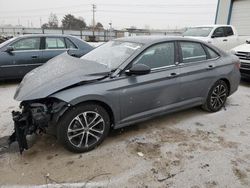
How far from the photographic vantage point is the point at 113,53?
3682 millimetres

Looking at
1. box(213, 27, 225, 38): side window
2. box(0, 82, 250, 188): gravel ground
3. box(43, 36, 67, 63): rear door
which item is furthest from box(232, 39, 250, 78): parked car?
box(43, 36, 67, 63): rear door

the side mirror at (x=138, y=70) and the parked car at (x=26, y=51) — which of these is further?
the parked car at (x=26, y=51)

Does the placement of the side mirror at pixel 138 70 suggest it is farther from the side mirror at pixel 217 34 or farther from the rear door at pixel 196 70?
the side mirror at pixel 217 34

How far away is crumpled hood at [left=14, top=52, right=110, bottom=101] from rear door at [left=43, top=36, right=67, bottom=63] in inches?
130

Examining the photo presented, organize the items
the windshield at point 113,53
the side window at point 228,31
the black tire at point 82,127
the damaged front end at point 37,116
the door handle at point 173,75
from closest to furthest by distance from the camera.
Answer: the damaged front end at point 37,116 < the black tire at point 82,127 < the windshield at point 113,53 < the door handle at point 173,75 < the side window at point 228,31

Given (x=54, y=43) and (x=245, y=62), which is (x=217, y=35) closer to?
(x=245, y=62)

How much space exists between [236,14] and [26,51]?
39.6ft

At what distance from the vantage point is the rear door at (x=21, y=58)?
20.1 feet

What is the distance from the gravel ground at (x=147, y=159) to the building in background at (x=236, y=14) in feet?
35.7

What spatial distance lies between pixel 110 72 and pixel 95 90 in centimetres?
38

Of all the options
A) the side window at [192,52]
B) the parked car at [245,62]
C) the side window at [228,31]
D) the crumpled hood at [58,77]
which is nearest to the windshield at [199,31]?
the side window at [228,31]

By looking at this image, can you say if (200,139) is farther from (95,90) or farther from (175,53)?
(95,90)

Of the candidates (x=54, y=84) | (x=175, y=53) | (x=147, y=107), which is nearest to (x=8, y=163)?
(x=54, y=84)

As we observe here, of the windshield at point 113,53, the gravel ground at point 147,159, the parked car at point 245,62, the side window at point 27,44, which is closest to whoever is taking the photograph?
the gravel ground at point 147,159
